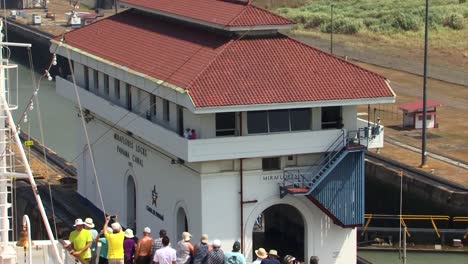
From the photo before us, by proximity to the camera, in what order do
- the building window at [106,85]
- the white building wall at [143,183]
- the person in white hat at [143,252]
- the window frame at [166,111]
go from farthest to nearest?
the building window at [106,85] < the window frame at [166,111] < the white building wall at [143,183] < the person in white hat at [143,252]

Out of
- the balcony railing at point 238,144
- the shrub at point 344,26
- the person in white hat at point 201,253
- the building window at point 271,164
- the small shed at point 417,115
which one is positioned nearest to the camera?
the person in white hat at point 201,253

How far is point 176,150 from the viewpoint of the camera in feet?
95.3

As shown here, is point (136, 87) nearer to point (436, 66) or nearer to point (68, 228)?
point (68, 228)

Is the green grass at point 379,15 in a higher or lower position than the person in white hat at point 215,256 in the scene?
lower

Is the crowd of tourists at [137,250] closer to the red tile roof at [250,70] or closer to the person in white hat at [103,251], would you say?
the person in white hat at [103,251]

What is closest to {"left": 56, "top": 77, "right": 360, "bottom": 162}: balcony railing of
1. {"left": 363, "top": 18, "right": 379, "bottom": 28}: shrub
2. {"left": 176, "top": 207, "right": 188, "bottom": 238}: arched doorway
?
{"left": 176, "top": 207, "right": 188, "bottom": 238}: arched doorway

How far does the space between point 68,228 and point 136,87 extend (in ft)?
15.9

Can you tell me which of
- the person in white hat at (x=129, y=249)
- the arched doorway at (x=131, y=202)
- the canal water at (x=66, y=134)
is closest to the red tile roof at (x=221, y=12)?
the arched doorway at (x=131, y=202)

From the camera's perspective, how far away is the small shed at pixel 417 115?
155 ft

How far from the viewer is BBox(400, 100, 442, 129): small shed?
47156mm

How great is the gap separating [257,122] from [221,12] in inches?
164

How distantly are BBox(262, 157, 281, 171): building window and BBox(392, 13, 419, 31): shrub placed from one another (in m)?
54.7

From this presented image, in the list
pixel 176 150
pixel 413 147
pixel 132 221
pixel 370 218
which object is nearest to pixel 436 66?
pixel 413 147

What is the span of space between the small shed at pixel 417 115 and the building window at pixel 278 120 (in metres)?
18.3
